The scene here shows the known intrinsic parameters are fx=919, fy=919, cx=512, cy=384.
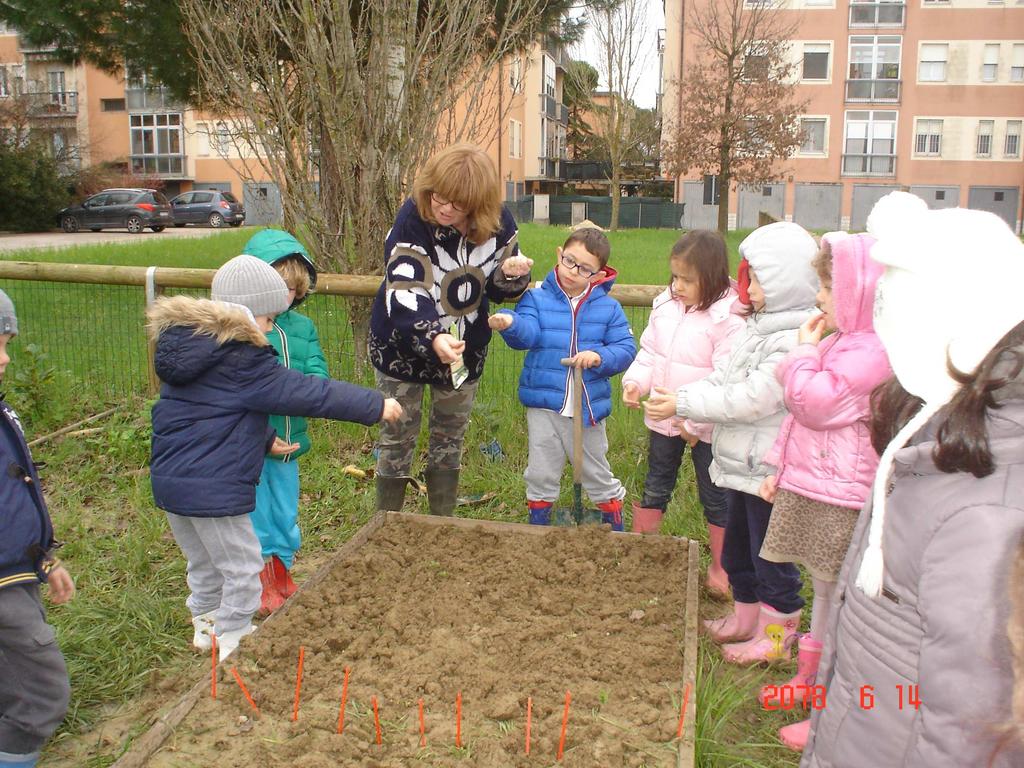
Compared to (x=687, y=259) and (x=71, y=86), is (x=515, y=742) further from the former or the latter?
(x=71, y=86)

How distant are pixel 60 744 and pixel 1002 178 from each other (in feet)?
144

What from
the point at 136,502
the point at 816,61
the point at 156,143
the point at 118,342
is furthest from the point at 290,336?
the point at 156,143

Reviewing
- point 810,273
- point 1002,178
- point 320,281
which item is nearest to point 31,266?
point 320,281

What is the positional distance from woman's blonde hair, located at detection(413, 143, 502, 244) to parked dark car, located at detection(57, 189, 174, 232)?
28.4 metres

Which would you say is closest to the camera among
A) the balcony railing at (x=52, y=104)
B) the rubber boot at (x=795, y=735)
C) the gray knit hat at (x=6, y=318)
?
the gray knit hat at (x=6, y=318)

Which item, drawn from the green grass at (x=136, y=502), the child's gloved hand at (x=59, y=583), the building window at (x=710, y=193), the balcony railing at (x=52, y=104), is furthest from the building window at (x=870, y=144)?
the child's gloved hand at (x=59, y=583)

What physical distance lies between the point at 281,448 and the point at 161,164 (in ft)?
150

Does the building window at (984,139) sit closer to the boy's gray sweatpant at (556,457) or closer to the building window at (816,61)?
the building window at (816,61)

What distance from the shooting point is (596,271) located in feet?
12.4

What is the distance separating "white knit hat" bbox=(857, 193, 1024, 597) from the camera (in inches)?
58.6

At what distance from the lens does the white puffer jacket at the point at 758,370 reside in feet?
9.68

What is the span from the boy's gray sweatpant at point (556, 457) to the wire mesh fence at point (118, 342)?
1.47 meters

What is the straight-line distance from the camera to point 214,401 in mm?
2904

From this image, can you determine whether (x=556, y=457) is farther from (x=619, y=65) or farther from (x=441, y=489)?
(x=619, y=65)
